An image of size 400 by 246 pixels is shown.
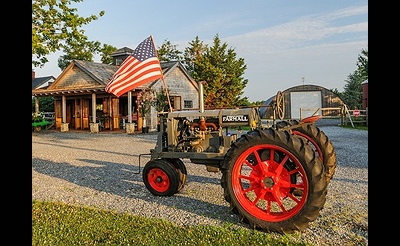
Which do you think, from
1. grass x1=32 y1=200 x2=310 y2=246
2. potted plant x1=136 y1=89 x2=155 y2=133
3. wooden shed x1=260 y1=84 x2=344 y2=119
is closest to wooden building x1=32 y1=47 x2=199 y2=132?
potted plant x1=136 y1=89 x2=155 y2=133

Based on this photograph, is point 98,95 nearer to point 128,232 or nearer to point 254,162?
point 254,162

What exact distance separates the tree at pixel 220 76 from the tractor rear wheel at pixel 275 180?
2492 cm

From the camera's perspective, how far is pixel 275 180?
151 inches

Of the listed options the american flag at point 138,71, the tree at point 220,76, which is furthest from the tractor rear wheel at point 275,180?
the tree at point 220,76

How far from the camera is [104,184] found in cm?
621

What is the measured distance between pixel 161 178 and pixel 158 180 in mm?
64

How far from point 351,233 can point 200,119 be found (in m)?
2.87

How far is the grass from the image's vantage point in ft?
10.8

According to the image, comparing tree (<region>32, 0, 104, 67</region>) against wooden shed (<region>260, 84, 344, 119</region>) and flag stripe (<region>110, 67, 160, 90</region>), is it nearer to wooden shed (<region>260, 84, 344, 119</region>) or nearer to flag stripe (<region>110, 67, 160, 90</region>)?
flag stripe (<region>110, 67, 160, 90</region>)

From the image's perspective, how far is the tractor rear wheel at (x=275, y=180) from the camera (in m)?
3.45

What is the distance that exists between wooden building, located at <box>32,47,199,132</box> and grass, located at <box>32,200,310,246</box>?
17059 mm
